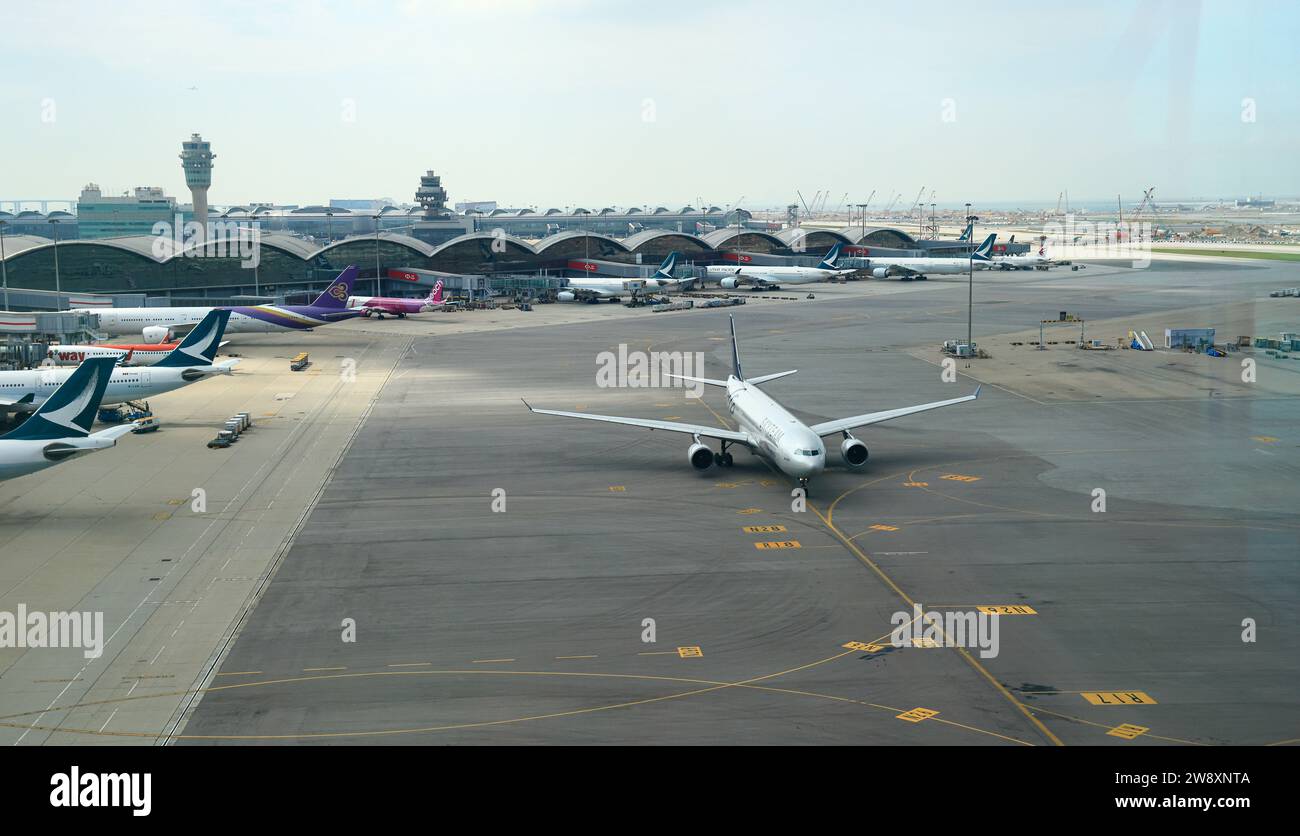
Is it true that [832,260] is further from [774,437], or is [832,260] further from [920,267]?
[774,437]

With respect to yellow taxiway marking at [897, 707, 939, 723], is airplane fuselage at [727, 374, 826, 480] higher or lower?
higher

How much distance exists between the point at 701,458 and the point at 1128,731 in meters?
27.4

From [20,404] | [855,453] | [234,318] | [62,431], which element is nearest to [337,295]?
[234,318]

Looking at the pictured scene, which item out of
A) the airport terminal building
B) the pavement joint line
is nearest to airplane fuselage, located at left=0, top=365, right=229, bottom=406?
the pavement joint line

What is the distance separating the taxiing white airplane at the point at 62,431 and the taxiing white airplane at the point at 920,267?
153119mm

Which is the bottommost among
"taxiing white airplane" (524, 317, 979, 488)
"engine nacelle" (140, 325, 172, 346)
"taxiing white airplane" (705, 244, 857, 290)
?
"taxiing white airplane" (524, 317, 979, 488)

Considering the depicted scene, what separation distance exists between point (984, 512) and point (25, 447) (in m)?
37.1

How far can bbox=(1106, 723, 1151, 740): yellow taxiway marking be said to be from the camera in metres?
22.7

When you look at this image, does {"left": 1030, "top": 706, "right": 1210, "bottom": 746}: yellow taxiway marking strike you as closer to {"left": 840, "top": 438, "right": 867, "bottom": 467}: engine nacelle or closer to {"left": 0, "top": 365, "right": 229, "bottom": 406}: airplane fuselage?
{"left": 840, "top": 438, "right": 867, "bottom": 467}: engine nacelle

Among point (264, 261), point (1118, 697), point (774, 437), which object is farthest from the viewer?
point (264, 261)

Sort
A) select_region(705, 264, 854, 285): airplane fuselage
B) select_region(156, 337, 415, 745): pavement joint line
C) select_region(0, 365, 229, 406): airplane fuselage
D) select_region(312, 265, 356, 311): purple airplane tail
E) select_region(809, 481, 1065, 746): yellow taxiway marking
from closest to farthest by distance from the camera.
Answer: select_region(809, 481, 1065, 746): yellow taxiway marking, select_region(156, 337, 415, 745): pavement joint line, select_region(0, 365, 229, 406): airplane fuselage, select_region(312, 265, 356, 311): purple airplane tail, select_region(705, 264, 854, 285): airplane fuselage

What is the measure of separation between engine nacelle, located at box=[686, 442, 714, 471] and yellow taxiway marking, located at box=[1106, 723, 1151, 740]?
87.9 feet

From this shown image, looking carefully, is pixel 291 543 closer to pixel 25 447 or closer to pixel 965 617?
pixel 25 447

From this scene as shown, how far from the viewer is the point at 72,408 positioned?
41.6 meters
